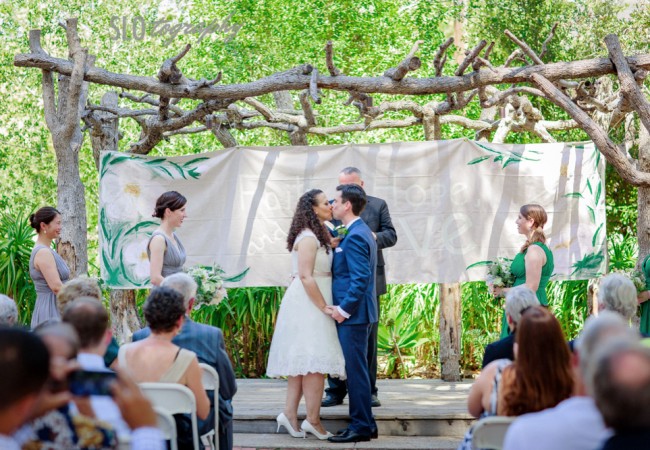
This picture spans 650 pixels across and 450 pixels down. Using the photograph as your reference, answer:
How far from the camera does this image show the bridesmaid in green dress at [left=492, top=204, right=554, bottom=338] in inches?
247

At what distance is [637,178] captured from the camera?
23.1 feet

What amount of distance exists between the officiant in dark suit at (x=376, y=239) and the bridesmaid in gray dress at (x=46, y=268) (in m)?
1.97

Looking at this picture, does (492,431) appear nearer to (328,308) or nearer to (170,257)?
(328,308)

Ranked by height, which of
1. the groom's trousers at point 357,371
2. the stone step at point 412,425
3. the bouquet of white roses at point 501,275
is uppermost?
the bouquet of white roses at point 501,275

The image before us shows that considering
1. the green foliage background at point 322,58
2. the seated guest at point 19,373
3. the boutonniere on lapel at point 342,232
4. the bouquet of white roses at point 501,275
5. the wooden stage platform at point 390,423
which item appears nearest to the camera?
the seated guest at point 19,373

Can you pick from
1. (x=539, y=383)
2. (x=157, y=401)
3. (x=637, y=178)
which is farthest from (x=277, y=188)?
(x=539, y=383)

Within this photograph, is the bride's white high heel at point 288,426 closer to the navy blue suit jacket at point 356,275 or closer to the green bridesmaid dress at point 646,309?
the navy blue suit jacket at point 356,275

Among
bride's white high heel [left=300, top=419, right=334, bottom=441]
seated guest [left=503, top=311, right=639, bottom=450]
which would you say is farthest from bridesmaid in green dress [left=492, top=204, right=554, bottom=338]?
seated guest [left=503, top=311, right=639, bottom=450]

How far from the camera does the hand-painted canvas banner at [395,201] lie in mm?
8305

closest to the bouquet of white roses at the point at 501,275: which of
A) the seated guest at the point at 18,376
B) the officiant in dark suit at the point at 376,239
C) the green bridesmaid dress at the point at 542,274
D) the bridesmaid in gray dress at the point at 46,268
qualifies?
the green bridesmaid dress at the point at 542,274

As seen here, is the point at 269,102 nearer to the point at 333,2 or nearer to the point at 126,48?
the point at 333,2

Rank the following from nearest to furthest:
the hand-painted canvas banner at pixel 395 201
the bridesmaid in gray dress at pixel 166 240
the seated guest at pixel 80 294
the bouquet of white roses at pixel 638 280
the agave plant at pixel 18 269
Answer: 1. the seated guest at pixel 80 294
2. the bridesmaid in gray dress at pixel 166 240
3. the bouquet of white roses at pixel 638 280
4. the hand-painted canvas banner at pixel 395 201
5. the agave plant at pixel 18 269

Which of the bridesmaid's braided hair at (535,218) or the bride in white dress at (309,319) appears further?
the bridesmaid's braided hair at (535,218)

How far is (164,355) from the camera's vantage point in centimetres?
403
